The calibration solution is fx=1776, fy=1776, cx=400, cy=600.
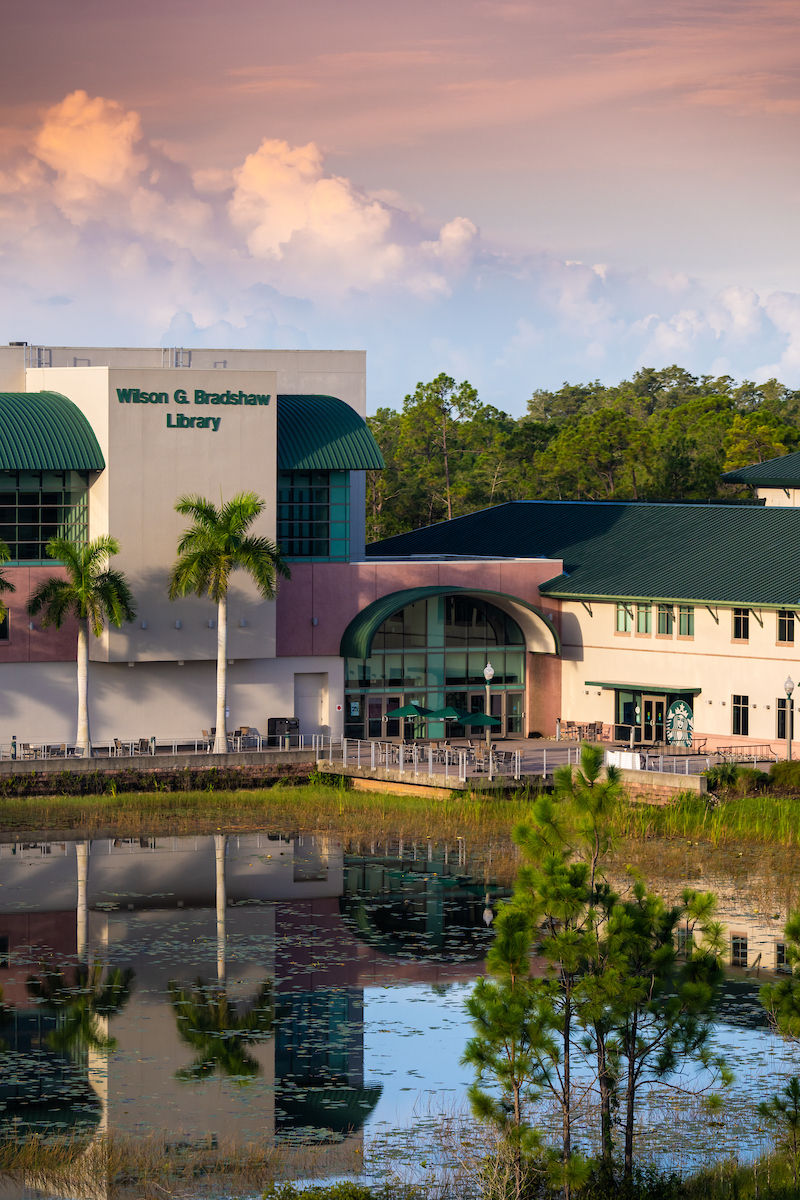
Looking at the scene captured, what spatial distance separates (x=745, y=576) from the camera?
54812 millimetres

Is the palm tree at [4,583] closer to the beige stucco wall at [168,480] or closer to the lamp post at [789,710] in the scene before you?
the beige stucco wall at [168,480]

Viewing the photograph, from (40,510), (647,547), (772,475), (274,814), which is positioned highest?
(772,475)

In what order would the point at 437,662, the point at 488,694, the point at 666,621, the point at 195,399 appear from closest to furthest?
the point at 195,399, the point at 488,694, the point at 666,621, the point at 437,662

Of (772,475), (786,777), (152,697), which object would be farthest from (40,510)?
(772,475)

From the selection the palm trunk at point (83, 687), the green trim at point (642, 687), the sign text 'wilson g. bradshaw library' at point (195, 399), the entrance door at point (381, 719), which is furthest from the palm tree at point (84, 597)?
the green trim at point (642, 687)

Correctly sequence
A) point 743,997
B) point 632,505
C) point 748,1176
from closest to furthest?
1. point 748,1176
2. point 743,997
3. point 632,505

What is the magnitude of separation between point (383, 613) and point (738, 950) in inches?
994

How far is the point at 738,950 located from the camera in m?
33.2

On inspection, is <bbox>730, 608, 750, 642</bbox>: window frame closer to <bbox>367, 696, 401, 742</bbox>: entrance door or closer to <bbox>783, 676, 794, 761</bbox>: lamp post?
<bbox>783, 676, 794, 761</bbox>: lamp post

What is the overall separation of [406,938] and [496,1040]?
53.6ft

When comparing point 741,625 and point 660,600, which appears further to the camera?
point 660,600

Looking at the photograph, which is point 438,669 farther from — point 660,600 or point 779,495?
point 779,495

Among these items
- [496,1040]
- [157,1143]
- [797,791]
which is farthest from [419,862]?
[496,1040]

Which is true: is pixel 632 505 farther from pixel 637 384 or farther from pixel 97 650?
pixel 637 384
